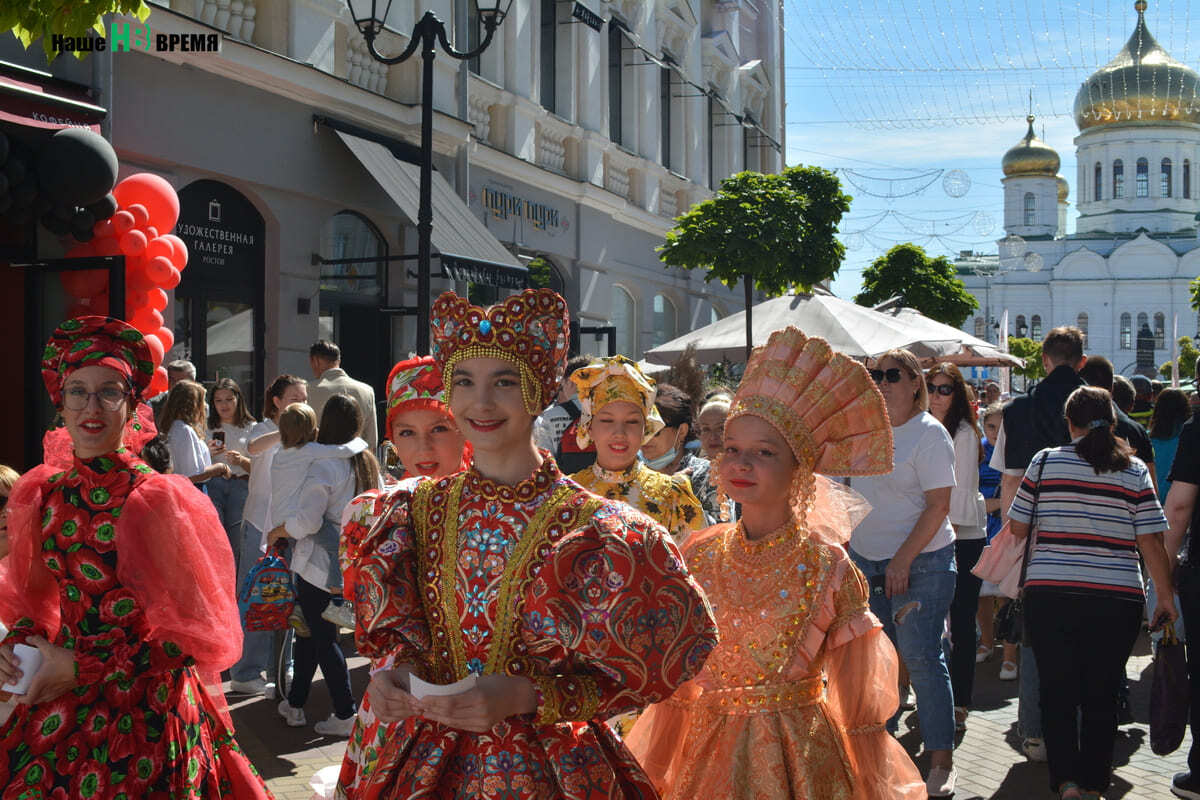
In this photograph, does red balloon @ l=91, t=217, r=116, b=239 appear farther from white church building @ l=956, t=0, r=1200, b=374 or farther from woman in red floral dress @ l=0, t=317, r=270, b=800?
white church building @ l=956, t=0, r=1200, b=374

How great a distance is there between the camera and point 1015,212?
114750 millimetres

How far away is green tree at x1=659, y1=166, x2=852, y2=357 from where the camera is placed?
17.5m

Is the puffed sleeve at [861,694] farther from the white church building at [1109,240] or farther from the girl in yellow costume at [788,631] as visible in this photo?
the white church building at [1109,240]

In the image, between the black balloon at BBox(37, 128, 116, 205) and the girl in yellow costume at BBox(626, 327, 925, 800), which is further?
the black balloon at BBox(37, 128, 116, 205)

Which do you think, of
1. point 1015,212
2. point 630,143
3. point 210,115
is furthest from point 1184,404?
point 1015,212

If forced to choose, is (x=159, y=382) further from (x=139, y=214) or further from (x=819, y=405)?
(x=819, y=405)

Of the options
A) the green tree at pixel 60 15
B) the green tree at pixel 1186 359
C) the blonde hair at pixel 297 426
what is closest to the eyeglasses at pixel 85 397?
the green tree at pixel 60 15

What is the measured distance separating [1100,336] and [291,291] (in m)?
112

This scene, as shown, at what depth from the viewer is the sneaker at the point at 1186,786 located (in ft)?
19.9

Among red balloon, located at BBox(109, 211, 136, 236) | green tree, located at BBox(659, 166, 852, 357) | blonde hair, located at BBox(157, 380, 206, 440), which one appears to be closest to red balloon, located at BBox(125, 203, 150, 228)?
red balloon, located at BBox(109, 211, 136, 236)

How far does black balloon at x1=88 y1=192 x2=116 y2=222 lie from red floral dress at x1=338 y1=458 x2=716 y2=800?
21.9 ft

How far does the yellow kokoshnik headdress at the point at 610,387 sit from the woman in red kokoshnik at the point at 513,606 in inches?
92.0

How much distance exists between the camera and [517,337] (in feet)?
9.80

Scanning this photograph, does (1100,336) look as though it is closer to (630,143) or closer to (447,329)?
(630,143)
